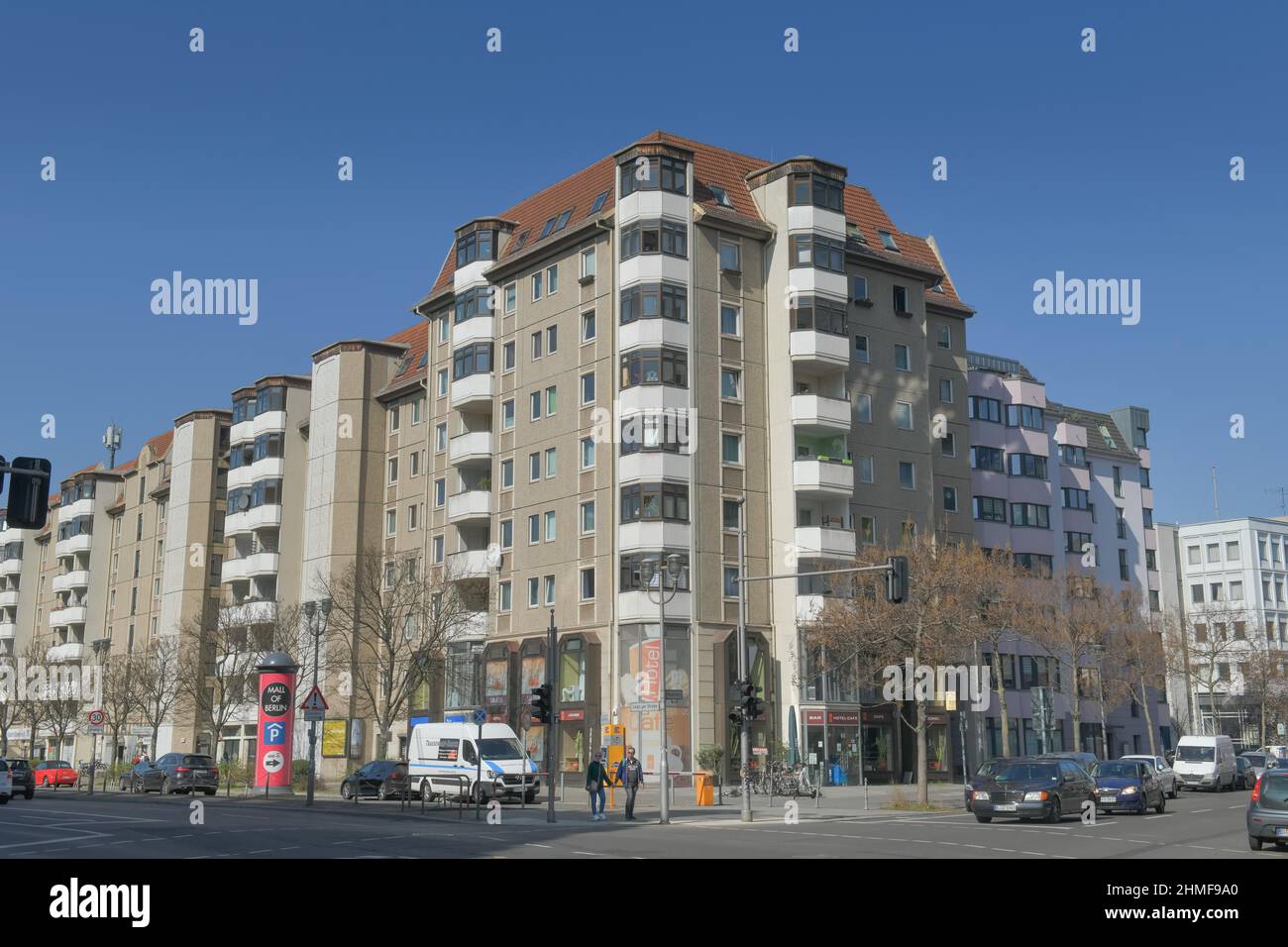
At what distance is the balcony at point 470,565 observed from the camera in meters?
62.5

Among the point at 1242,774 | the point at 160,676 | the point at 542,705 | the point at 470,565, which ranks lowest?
the point at 1242,774

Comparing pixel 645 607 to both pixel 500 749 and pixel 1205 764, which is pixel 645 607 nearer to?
pixel 500 749

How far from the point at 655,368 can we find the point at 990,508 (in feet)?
79.7

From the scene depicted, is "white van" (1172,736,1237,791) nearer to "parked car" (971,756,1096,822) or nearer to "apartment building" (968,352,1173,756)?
"apartment building" (968,352,1173,756)

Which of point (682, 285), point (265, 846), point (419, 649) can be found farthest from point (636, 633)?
point (265, 846)

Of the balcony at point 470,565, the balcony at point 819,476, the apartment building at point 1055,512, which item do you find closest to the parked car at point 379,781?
the balcony at point 470,565

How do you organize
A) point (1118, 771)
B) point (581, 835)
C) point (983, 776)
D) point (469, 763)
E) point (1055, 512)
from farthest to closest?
1. point (1055, 512)
2. point (469, 763)
3. point (1118, 771)
4. point (983, 776)
5. point (581, 835)

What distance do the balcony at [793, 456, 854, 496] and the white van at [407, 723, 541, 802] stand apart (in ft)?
64.9

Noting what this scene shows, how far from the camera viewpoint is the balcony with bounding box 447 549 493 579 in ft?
205

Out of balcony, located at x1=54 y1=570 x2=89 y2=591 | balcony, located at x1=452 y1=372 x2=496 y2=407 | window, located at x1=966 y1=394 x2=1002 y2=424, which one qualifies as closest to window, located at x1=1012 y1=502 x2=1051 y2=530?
window, located at x1=966 y1=394 x2=1002 y2=424

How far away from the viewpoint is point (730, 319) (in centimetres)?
5878

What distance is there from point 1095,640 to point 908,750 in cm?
1121

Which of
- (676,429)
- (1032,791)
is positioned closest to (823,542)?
(676,429)
